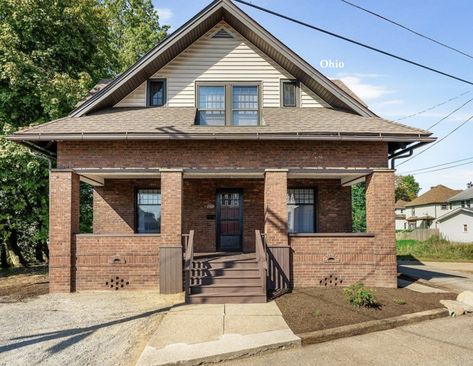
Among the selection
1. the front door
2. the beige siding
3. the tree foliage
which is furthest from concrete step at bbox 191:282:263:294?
the tree foliage

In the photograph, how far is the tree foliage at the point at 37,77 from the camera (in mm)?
13086

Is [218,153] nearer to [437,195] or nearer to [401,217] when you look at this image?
[437,195]

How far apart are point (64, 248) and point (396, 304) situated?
8508mm

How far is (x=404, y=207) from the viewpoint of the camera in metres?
61.8

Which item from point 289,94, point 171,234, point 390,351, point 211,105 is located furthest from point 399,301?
point 211,105

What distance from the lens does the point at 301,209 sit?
40.3 feet

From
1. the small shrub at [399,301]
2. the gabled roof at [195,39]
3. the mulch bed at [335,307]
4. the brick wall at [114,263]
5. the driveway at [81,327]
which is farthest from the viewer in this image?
the gabled roof at [195,39]

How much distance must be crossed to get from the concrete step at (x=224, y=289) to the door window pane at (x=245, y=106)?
4983mm

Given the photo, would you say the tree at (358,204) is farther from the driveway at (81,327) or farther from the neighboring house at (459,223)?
the driveway at (81,327)

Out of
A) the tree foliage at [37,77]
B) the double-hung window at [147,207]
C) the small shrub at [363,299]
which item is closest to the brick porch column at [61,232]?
the double-hung window at [147,207]

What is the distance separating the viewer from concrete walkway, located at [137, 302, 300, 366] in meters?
5.11

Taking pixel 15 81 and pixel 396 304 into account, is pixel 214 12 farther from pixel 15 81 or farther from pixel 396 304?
pixel 396 304

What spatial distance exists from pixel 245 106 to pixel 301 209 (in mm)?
4129

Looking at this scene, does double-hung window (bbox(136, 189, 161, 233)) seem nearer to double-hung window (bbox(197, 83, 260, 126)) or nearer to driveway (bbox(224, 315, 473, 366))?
double-hung window (bbox(197, 83, 260, 126))
